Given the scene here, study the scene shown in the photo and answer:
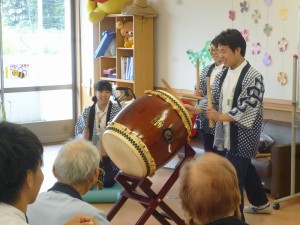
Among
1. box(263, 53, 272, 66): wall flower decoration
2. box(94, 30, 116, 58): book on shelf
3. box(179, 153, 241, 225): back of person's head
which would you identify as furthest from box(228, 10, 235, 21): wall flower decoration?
box(179, 153, 241, 225): back of person's head

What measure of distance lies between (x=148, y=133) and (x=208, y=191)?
1721mm

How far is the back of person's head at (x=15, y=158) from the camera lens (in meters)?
1.39

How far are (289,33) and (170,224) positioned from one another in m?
2.16

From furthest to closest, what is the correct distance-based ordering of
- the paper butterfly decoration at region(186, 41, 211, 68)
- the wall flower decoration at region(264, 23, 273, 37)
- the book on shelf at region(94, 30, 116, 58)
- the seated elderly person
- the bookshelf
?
the book on shelf at region(94, 30, 116, 58), the bookshelf, the paper butterfly decoration at region(186, 41, 211, 68), the wall flower decoration at region(264, 23, 273, 37), the seated elderly person

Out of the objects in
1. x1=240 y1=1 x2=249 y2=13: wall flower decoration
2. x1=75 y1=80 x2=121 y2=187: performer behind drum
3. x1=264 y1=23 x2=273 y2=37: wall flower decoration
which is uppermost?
x1=240 y1=1 x2=249 y2=13: wall flower decoration

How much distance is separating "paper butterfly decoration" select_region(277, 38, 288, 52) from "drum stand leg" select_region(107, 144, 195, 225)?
5.83ft

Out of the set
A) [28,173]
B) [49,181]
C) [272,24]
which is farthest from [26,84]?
[28,173]

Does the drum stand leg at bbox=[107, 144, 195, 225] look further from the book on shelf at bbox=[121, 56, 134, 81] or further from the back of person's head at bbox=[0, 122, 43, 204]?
the book on shelf at bbox=[121, 56, 134, 81]

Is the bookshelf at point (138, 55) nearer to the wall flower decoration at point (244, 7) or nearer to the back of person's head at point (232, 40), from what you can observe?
the wall flower decoration at point (244, 7)

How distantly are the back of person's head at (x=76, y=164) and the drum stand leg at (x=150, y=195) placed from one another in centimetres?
113

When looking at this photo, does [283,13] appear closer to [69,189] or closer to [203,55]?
[203,55]

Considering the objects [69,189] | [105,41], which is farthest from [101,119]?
[69,189]

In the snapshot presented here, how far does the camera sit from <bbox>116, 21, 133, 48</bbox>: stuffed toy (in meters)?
6.22

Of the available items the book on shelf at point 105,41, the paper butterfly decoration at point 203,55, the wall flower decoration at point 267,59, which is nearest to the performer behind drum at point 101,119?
the paper butterfly decoration at point 203,55
